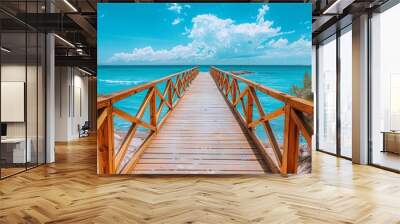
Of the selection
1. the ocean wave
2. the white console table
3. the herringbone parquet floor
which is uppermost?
the ocean wave

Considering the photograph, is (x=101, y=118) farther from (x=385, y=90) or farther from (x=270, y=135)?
(x=385, y=90)

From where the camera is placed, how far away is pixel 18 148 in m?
6.27

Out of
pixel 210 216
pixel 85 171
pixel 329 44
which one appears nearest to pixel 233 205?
pixel 210 216

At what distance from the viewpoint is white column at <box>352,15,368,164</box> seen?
23.4ft

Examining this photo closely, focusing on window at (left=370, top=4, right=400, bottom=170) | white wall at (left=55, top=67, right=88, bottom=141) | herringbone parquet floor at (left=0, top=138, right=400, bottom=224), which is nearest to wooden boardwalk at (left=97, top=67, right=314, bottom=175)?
herringbone parquet floor at (left=0, top=138, right=400, bottom=224)

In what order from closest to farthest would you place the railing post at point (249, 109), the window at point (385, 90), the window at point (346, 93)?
the railing post at point (249, 109), the window at point (385, 90), the window at point (346, 93)

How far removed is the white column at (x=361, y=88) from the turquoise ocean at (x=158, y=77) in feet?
6.71

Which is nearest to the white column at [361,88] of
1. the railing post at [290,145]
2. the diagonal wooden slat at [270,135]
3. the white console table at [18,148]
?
the railing post at [290,145]

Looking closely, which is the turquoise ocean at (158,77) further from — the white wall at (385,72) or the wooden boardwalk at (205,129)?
the white wall at (385,72)

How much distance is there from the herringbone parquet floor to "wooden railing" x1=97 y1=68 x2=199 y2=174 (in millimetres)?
265

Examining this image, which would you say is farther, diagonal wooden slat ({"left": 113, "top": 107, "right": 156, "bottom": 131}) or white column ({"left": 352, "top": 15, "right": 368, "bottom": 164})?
→ white column ({"left": 352, "top": 15, "right": 368, "bottom": 164})

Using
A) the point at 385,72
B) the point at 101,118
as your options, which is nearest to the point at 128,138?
the point at 101,118

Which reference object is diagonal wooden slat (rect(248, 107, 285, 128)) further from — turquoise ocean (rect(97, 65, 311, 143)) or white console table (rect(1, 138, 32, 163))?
white console table (rect(1, 138, 32, 163))

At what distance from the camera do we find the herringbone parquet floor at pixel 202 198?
143 inches
